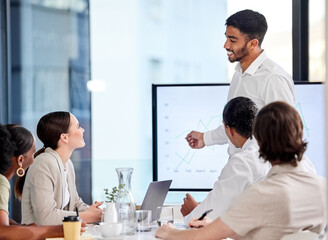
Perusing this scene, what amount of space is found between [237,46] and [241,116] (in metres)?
0.95

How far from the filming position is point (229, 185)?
287 centimetres

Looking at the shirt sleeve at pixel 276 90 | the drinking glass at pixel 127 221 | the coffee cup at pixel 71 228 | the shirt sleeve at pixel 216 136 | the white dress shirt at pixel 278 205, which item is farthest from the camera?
the shirt sleeve at pixel 216 136

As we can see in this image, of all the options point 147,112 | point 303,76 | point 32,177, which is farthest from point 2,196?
point 303,76

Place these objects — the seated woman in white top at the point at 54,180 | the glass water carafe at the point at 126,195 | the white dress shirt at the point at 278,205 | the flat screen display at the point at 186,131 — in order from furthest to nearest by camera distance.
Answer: the flat screen display at the point at 186,131 → the seated woman in white top at the point at 54,180 → the glass water carafe at the point at 126,195 → the white dress shirt at the point at 278,205

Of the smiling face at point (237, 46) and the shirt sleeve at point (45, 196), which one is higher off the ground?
the smiling face at point (237, 46)

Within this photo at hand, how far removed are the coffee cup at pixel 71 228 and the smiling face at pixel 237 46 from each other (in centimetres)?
180

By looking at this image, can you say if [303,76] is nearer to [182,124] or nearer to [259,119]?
[182,124]

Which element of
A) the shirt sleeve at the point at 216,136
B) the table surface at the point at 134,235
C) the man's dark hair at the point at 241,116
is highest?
the man's dark hair at the point at 241,116

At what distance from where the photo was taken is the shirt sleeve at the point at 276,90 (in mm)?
3584

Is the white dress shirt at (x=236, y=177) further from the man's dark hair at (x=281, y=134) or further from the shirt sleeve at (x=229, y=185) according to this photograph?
the man's dark hair at (x=281, y=134)

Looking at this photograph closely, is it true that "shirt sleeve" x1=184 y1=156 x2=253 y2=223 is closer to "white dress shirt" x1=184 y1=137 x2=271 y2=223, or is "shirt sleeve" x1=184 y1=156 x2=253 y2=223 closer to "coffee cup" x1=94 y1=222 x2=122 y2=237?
"white dress shirt" x1=184 y1=137 x2=271 y2=223

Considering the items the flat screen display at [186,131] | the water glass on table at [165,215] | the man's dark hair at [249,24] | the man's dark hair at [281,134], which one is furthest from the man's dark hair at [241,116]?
the flat screen display at [186,131]

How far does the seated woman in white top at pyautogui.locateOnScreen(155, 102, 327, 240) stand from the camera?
2123mm

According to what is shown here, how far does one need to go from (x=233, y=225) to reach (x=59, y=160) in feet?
4.29
